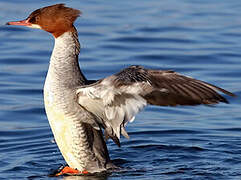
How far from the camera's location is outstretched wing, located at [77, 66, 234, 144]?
5.85m

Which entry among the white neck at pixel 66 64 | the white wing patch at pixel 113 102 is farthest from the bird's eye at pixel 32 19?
the white wing patch at pixel 113 102

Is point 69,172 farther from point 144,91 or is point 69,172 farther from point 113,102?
point 144,91

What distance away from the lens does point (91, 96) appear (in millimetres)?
6191

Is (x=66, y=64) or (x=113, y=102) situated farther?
(x=66, y=64)

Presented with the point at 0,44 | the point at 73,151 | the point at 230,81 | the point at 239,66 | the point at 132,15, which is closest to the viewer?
the point at 73,151

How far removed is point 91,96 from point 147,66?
17.1 ft

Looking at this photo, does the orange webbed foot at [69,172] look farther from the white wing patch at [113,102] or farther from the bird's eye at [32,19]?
the bird's eye at [32,19]

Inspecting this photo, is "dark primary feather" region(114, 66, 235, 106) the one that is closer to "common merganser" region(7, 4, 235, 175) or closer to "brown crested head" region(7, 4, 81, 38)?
"common merganser" region(7, 4, 235, 175)

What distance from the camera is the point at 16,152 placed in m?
8.09

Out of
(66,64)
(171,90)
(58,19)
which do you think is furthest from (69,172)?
(171,90)

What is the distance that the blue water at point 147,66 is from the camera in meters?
7.61

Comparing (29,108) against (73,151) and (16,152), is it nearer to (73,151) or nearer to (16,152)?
(16,152)

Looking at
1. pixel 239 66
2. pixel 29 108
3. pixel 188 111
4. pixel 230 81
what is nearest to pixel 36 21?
pixel 29 108

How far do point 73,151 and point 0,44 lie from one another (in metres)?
6.52
